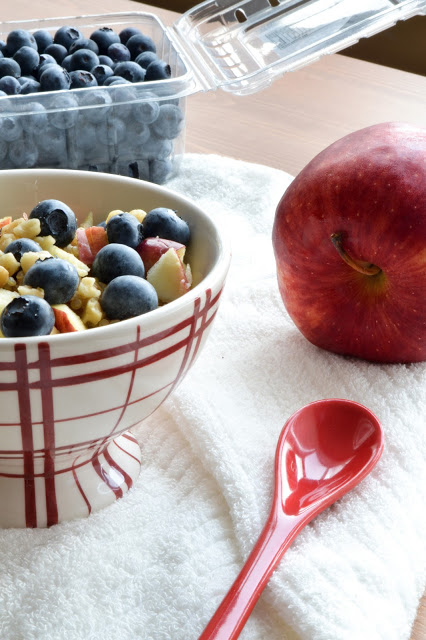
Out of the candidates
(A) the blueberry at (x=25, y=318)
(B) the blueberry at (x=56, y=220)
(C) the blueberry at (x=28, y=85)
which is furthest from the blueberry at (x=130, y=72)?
(A) the blueberry at (x=25, y=318)

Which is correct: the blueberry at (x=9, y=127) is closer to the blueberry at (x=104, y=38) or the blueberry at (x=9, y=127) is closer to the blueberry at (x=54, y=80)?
the blueberry at (x=54, y=80)

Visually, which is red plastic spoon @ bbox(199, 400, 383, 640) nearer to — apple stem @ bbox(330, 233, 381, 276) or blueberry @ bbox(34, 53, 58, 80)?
apple stem @ bbox(330, 233, 381, 276)

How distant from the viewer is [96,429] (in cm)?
45

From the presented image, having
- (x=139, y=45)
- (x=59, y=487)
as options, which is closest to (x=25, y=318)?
(x=59, y=487)

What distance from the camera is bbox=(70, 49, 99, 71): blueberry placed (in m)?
0.97

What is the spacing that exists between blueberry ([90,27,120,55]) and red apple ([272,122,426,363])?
46cm

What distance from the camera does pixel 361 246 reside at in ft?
2.15

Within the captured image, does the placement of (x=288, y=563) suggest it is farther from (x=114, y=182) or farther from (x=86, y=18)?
(x=86, y=18)

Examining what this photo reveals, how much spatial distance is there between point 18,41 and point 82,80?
147mm

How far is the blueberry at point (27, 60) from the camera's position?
0.96 metres

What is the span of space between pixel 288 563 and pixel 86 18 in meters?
0.88

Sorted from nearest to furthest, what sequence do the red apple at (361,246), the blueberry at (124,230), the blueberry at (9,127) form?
the blueberry at (124,230), the red apple at (361,246), the blueberry at (9,127)

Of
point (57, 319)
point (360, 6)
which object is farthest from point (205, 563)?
point (360, 6)

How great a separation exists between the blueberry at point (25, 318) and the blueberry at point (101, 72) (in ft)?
1.94
